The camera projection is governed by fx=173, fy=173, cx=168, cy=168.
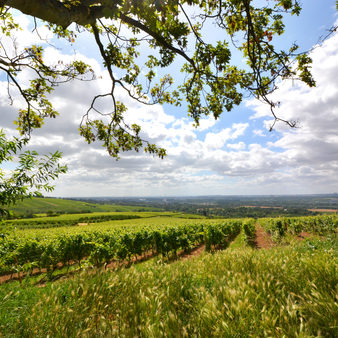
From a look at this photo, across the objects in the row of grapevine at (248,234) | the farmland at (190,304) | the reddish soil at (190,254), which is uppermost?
the farmland at (190,304)

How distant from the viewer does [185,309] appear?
281 cm

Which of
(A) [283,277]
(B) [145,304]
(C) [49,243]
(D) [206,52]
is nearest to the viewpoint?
(B) [145,304]

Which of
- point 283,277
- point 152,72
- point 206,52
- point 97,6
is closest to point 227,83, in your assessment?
point 206,52

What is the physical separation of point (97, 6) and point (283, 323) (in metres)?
5.66

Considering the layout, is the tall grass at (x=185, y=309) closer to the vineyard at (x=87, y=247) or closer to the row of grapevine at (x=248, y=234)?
the vineyard at (x=87, y=247)

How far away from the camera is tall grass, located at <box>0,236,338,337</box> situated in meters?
1.97

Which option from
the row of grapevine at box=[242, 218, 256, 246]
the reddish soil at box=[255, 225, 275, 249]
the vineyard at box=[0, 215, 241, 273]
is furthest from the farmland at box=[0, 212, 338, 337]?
the row of grapevine at box=[242, 218, 256, 246]

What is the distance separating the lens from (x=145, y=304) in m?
2.47

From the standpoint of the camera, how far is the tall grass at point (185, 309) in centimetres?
197

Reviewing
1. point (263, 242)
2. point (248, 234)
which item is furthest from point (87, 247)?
point (263, 242)

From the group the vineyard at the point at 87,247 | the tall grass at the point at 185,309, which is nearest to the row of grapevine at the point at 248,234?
the vineyard at the point at 87,247

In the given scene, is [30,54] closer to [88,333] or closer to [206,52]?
[206,52]

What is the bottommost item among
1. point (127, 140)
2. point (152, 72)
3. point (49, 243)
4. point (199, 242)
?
point (199, 242)

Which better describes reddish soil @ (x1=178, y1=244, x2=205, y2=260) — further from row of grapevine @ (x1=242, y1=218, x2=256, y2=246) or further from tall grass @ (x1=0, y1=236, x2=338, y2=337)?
tall grass @ (x1=0, y1=236, x2=338, y2=337)
